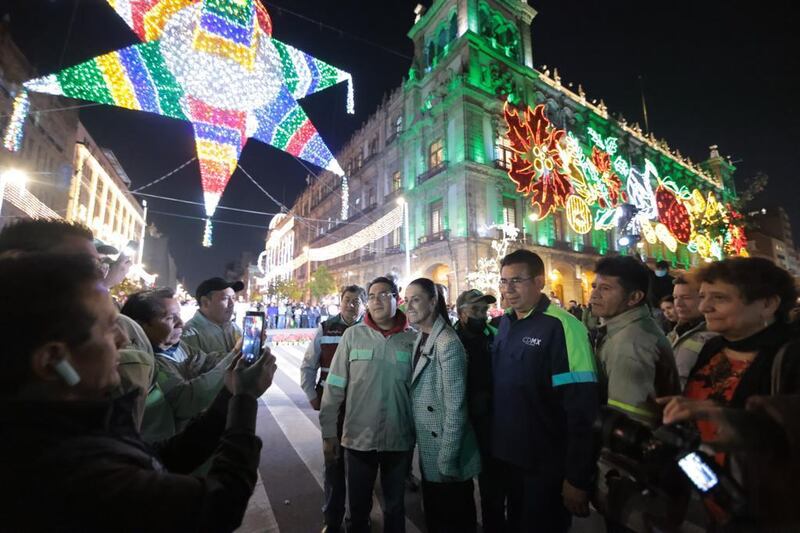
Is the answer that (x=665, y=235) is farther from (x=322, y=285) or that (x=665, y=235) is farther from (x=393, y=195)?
(x=322, y=285)

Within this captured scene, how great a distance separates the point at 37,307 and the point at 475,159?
25311mm

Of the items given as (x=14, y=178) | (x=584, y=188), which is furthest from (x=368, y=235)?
(x=14, y=178)

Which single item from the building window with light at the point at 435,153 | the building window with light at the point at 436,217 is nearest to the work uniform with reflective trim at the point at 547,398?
the building window with light at the point at 436,217

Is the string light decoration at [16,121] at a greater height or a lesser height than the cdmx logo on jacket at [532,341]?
greater

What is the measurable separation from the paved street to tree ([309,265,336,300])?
30384 mm

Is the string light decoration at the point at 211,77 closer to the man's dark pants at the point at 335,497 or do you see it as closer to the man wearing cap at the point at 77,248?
the man wearing cap at the point at 77,248

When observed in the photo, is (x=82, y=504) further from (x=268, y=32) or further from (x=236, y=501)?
(x=268, y=32)

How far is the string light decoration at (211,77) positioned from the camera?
188 inches

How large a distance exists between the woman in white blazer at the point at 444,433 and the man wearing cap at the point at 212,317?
2.01 meters

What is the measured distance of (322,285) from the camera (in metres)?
36.7

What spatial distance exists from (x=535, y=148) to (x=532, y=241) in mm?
8152

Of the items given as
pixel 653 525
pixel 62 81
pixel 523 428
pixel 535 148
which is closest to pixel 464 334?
pixel 523 428

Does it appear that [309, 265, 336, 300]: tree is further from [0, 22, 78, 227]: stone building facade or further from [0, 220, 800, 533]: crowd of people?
[0, 220, 800, 533]: crowd of people

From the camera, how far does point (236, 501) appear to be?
0.97 m
